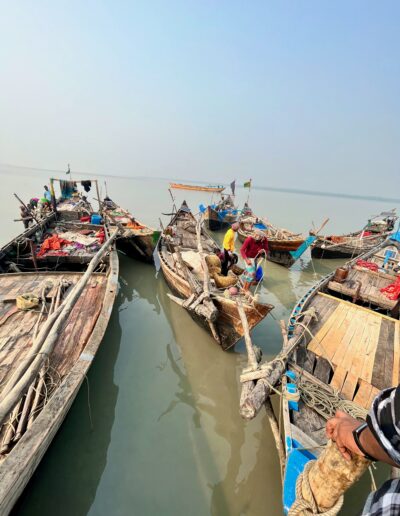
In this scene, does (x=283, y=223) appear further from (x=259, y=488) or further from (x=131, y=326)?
(x=259, y=488)

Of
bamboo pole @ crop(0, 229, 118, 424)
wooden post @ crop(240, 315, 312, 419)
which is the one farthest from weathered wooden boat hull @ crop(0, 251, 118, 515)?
wooden post @ crop(240, 315, 312, 419)

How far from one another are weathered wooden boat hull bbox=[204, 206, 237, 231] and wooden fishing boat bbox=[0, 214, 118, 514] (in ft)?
42.0

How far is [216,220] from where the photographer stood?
20828mm

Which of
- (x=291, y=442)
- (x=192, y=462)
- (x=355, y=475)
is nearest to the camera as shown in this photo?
(x=355, y=475)

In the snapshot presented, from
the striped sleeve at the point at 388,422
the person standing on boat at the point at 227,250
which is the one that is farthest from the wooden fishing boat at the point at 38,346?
the person standing on boat at the point at 227,250

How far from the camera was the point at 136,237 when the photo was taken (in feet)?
36.4

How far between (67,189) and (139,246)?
14.5 meters

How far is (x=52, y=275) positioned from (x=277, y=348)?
7160 mm

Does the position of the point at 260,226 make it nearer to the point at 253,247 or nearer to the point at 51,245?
the point at 253,247

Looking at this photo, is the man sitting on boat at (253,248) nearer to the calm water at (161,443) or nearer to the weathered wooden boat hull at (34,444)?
the calm water at (161,443)

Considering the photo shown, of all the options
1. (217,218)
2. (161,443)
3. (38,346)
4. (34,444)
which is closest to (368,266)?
(161,443)

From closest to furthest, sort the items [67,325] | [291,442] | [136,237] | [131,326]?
1. [291,442]
2. [67,325]
3. [131,326]
4. [136,237]

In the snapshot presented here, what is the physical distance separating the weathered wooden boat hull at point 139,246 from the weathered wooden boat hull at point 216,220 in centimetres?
998

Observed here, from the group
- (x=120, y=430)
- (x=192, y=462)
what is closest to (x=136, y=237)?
(x=120, y=430)
